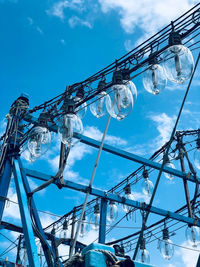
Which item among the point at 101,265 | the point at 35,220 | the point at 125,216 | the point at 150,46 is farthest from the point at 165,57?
the point at 125,216

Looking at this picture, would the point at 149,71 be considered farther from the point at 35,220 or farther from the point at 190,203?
the point at 190,203

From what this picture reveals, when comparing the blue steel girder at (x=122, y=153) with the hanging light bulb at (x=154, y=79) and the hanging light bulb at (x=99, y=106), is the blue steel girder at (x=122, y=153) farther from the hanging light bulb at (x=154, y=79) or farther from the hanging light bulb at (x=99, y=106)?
the hanging light bulb at (x=154, y=79)

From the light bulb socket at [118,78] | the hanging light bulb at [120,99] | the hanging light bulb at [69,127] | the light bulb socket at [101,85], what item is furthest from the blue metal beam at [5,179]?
the light bulb socket at [118,78]

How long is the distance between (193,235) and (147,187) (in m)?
2.08

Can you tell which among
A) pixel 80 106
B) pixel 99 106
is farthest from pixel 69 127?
pixel 80 106

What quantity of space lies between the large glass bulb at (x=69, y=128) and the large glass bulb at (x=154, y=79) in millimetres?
1582

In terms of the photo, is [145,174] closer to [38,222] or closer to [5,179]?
[38,222]

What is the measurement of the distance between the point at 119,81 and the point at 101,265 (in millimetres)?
4041

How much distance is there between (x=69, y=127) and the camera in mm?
6645

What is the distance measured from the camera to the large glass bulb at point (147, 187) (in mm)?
11445

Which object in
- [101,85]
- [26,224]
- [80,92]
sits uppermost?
[80,92]

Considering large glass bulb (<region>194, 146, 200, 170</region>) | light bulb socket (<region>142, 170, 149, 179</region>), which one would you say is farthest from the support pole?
large glass bulb (<region>194, 146, 200, 170</region>)

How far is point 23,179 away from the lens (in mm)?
9219

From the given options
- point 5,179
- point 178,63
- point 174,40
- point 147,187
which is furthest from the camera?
point 147,187
